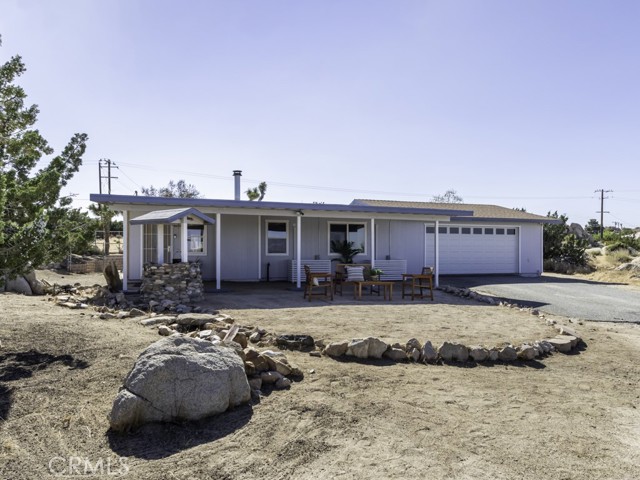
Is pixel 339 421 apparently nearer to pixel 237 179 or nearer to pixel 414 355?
pixel 414 355

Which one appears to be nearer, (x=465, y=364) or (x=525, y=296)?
(x=465, y=364)

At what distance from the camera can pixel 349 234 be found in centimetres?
1532

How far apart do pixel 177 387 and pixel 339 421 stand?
52.4 inches

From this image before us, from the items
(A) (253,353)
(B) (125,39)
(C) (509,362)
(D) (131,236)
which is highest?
(B) (125,39)

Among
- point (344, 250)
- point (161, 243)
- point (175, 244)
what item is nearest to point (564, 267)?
point (344, 250)

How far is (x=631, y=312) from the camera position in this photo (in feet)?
32.0

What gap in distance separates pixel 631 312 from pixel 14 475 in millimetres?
11197

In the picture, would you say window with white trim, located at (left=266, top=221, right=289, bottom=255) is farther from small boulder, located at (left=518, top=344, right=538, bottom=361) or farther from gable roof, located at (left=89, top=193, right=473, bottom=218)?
small boulder, located at (left=518, top=344, right=538, bottom=361)

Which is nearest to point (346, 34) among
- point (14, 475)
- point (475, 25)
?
point (475, 25)

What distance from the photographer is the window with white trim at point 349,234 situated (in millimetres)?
15117

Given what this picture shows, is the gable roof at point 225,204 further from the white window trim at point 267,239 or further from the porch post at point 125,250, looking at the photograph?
the white window trim at point 267,239

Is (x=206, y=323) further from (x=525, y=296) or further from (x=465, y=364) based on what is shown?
(x=525, y=296)

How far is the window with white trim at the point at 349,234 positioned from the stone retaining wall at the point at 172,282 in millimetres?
6031


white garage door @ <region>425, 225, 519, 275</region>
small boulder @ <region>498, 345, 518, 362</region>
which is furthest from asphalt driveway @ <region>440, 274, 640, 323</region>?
small boulder @ <region>498, 345, 518, 362</region>
